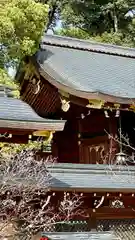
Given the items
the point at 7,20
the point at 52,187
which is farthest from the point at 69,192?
the point at 7,20

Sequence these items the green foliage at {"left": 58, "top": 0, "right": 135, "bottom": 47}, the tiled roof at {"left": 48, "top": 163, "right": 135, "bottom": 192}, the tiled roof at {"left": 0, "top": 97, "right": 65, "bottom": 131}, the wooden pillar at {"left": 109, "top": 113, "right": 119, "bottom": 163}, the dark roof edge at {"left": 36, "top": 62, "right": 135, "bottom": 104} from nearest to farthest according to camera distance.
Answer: the tiled roof at {"left": 0, "top": 97, "right": 65, "bottom": 131}
the tiled roof at {"left": 48, "top": 163, "right": 135, "bottom": 192}
the dark roof edge at {"left": 36, "top": 62, "right": 135, "bottom": 104}
the wooden pillar at {"left": 109, "top": 113, "right": 119, "bottom": 163}
the green foliage at {"left": 58, "top": 0, "right": 135, "bottom": 47}

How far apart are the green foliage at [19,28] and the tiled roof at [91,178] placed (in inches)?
173

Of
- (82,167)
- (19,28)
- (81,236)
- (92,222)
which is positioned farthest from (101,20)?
(81,236)

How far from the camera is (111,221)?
8977 mm

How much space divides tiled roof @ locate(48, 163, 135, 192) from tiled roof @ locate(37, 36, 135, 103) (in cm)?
140

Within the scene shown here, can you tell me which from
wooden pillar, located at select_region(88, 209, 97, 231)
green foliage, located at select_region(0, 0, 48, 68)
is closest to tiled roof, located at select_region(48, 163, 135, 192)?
→ wooden pillar, located at select_region(88, 209, 97, 231)

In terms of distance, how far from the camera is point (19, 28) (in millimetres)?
13117

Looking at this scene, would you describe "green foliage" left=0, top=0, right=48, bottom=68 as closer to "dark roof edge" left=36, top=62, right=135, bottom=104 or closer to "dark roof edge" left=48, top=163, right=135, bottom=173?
"dark roof edge" left=36, top=62, right=135, bottom=104

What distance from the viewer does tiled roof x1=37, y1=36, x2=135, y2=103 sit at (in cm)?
1008

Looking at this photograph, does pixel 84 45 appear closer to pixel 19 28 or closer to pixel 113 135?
pixel 19 28

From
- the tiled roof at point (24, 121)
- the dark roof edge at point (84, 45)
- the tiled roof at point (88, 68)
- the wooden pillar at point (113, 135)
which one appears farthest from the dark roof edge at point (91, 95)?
the dark roof edge at point (84, 45)

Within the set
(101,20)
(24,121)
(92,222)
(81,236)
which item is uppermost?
(24,121)

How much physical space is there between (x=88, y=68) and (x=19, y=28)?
7.08 feet

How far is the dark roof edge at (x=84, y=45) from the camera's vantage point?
561 inches
